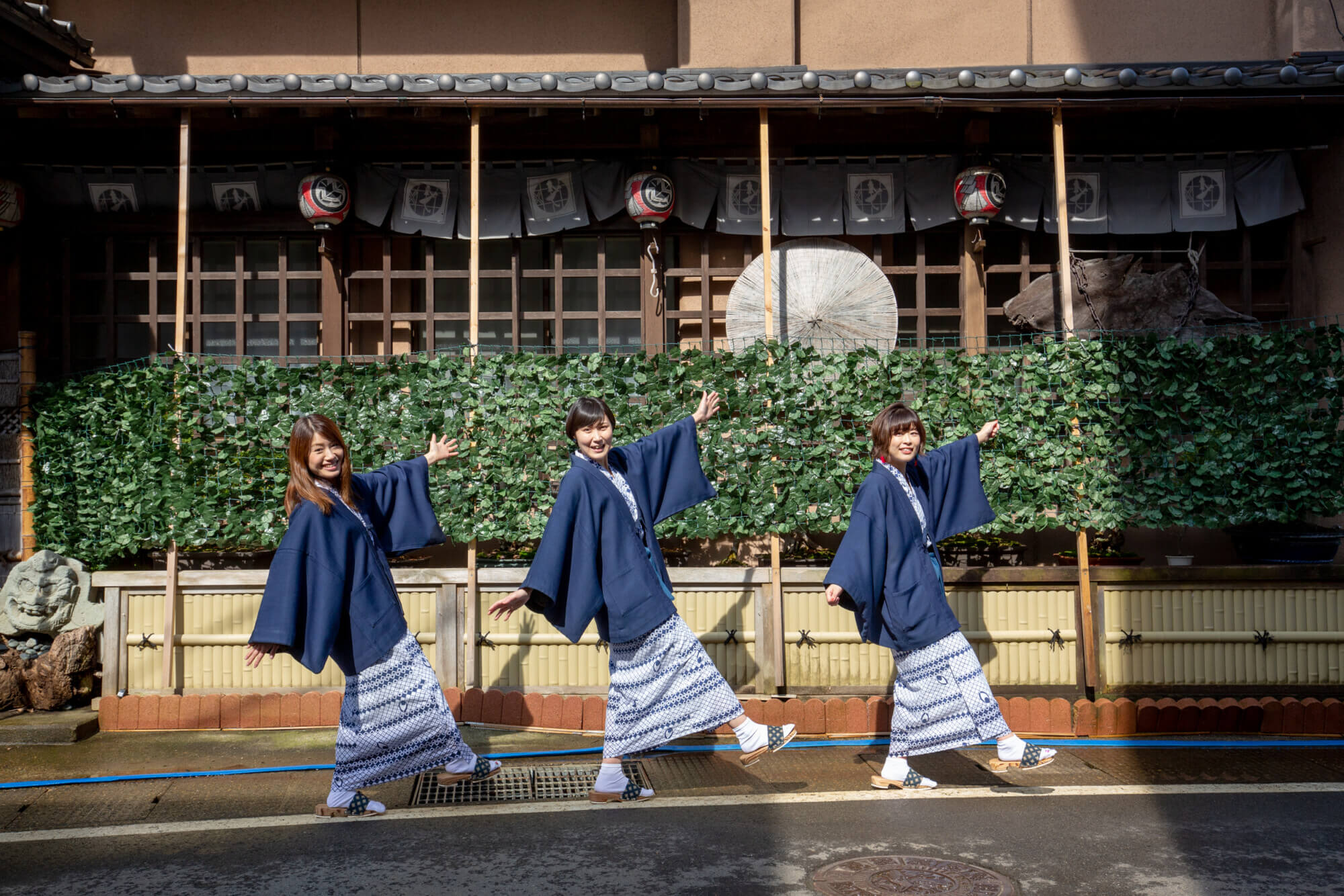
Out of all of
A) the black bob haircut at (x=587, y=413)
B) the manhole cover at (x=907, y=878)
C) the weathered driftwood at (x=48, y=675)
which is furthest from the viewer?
the weathered driftwood at (x=48, y=675)

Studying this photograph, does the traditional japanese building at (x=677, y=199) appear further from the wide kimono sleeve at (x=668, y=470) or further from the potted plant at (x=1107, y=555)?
the wide kimono sleeve at (x=668, y=470)

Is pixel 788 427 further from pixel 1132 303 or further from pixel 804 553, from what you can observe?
pixel 1132 303

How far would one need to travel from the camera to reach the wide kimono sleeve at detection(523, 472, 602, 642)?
224 inches

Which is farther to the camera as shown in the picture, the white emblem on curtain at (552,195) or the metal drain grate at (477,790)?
the white emblem on curtain at (552,195)

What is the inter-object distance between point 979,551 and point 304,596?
529 cm

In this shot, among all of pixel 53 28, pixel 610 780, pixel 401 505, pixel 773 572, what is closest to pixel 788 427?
pixel 773 572

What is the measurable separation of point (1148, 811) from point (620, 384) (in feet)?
13.5

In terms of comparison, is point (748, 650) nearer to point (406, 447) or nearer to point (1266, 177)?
point (406, 447)

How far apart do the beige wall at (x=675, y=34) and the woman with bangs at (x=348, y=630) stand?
6.32 meters

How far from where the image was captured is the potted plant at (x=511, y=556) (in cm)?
819

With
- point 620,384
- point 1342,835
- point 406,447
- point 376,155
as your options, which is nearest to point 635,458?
point 620,384

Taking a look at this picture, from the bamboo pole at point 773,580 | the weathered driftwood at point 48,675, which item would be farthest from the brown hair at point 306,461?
the weathered driftwood at point 48,675

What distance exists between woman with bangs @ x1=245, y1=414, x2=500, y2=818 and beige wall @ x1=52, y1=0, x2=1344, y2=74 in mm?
6321

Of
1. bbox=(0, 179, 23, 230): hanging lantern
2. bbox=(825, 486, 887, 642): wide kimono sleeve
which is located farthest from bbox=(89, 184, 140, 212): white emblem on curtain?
bbox=(825, 486, 887, 642): wide kimono sleeve
